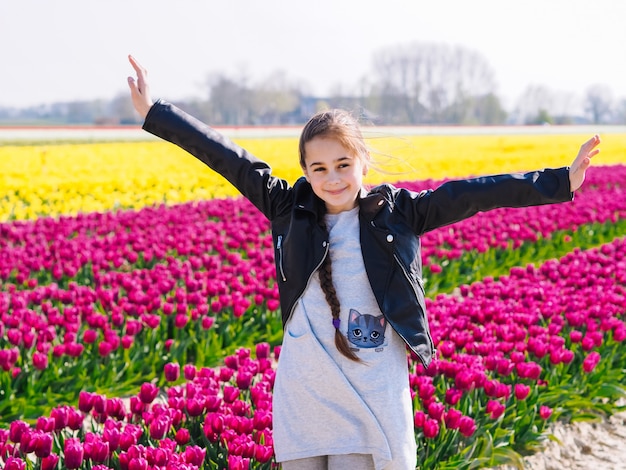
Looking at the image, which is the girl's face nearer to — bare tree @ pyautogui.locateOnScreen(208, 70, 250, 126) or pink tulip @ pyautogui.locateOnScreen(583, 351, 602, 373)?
pink tulip @ pyautogui.locateOnScreen(583, 351, 602, 373)

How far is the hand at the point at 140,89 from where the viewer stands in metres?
2.55

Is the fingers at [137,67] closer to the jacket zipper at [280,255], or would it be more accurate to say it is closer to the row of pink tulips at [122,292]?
the jacket zipper at [280,255]

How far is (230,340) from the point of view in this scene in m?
4.79

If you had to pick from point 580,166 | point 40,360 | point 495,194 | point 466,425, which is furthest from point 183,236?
point 580,166

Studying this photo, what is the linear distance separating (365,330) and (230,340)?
2.66m

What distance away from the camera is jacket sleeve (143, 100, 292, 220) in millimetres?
2455

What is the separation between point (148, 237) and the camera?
23.2 feet

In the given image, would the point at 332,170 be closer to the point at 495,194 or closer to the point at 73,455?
the point at 495,194

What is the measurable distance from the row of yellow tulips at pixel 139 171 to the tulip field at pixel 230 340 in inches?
45.1

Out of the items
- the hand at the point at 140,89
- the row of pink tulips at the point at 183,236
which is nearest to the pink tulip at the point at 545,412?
the hand at the point at 140,89

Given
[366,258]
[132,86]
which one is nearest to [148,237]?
[132,86]

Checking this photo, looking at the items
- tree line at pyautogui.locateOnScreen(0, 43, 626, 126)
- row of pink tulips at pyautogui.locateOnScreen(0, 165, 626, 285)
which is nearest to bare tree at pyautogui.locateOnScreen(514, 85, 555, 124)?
tree line at pyautogui.locateOnScreen(0, 43, 626, 126)

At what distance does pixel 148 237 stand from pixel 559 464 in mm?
4444

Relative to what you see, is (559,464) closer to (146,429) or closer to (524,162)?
(146,429)
